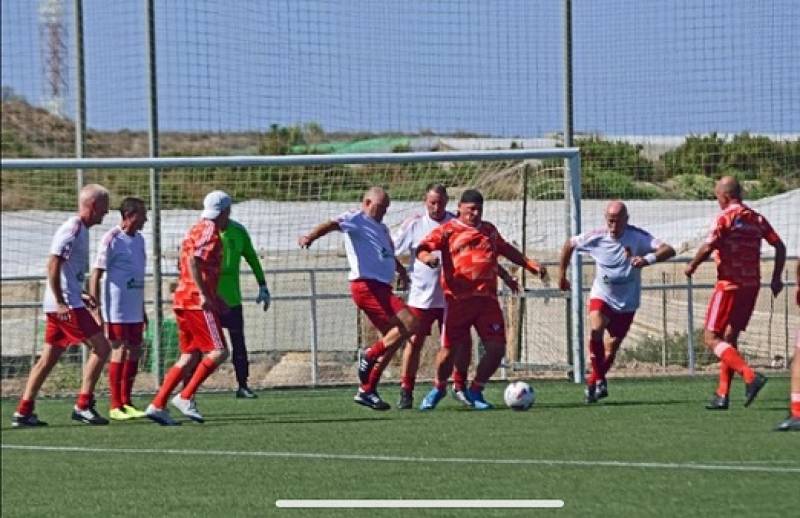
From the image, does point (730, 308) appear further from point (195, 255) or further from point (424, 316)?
point (195, 255)

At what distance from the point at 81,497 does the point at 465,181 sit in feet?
36.5

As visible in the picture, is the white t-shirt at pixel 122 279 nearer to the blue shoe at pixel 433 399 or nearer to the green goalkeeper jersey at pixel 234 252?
the green goalkeeper jersey at pixel 234 252

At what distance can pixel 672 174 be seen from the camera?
20.6m

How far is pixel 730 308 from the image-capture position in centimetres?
1484

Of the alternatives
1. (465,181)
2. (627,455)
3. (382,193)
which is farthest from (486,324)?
(465,181)

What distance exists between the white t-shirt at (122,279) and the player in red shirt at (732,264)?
486 cm

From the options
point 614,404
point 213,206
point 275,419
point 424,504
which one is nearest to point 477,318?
point 614,404

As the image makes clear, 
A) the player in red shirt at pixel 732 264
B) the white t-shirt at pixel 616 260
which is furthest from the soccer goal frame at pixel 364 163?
the player in red shirt at pixel 732 264

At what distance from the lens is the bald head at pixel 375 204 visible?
1578 centimetres

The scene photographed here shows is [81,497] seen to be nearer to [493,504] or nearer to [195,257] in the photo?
[493,504]

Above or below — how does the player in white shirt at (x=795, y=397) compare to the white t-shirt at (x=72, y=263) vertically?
below

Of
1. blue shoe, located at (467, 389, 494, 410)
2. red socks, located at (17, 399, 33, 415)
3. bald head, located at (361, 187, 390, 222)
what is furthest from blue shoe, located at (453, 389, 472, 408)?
red socks, located at (17, 399, 33, 415)

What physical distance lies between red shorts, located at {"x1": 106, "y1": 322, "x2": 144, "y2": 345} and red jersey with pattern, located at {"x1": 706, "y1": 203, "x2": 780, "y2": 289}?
504 centimetres

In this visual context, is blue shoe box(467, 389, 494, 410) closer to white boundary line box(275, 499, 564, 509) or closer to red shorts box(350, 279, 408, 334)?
red shorts box(350, 279, 408, 334)
